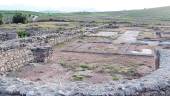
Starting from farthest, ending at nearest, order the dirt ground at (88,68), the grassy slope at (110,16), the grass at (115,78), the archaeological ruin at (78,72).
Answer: the grassy slope at (110,16), the dirt ground at (88,68), the grass at (115,78), the archaeological ruin at (78,72)

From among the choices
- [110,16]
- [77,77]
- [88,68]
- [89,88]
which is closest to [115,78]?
[77,77]

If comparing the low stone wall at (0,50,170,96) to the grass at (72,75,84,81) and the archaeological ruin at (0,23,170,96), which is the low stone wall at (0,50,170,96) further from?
the grass at (72,75,84,81)

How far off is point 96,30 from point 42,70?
2592cm

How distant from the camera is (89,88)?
24.9 feet

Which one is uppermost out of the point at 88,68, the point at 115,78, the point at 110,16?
the point at 115,78

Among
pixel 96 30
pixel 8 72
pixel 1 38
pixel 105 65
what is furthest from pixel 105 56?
pixel 96 30

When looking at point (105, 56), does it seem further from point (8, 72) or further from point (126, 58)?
point (8, 72)

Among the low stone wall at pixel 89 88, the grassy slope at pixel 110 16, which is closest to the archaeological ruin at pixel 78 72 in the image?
the low stone wall at pixel 89 88

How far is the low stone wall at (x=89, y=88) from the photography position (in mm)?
7328

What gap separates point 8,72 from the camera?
15.7 meters

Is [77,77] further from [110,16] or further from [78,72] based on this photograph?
[110,16]

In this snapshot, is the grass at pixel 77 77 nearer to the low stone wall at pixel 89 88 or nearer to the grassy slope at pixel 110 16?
the low stone wall at pixel 89 88

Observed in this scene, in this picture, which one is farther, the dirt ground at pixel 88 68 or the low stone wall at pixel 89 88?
the dirt ground at pixel 88 68

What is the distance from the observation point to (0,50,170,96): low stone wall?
7328mm
